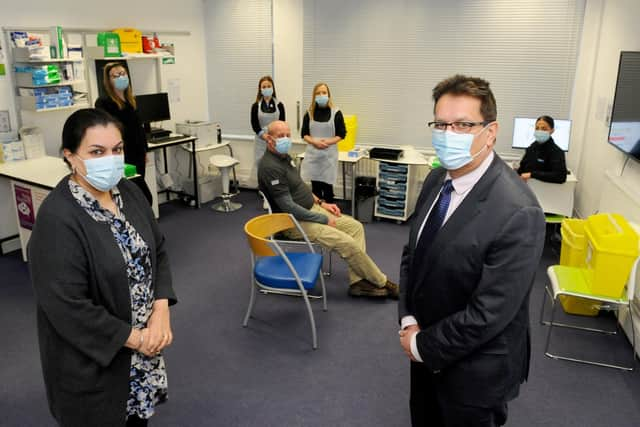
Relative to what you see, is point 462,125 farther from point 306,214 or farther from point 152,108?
point 152,108

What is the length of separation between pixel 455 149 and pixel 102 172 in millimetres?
1153

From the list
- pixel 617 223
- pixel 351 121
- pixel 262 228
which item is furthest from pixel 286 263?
pixel 351 121

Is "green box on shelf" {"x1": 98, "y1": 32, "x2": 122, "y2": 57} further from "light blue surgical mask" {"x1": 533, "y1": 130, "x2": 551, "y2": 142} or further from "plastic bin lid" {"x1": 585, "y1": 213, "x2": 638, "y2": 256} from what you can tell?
"plastic bin lid" {"x1": 585, "y1": 213, "x2": 638, "y2": 256}

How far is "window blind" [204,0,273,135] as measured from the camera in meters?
6.38

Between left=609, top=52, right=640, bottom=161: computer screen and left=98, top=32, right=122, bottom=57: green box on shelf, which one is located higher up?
left=98, top=32, right=122, bottom=57: green box on shelf

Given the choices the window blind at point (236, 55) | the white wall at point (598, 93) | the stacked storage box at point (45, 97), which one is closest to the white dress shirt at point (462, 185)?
the white wall at point (598, 93)

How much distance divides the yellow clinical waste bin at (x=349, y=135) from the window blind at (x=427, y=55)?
0.25 meters

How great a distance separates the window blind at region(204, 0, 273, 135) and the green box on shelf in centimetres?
170

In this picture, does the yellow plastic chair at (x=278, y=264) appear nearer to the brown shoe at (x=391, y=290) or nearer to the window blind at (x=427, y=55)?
the brown shoe at (x=391, y=290)

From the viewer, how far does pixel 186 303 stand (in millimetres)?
3895

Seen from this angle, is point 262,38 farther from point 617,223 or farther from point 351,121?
point 617,223

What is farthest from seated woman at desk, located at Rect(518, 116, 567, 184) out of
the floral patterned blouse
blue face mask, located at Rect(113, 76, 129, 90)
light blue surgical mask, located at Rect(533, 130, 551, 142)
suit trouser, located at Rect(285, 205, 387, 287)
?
the floral patterned blouse

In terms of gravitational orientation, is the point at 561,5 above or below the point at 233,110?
above

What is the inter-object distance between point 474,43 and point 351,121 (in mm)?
1553
